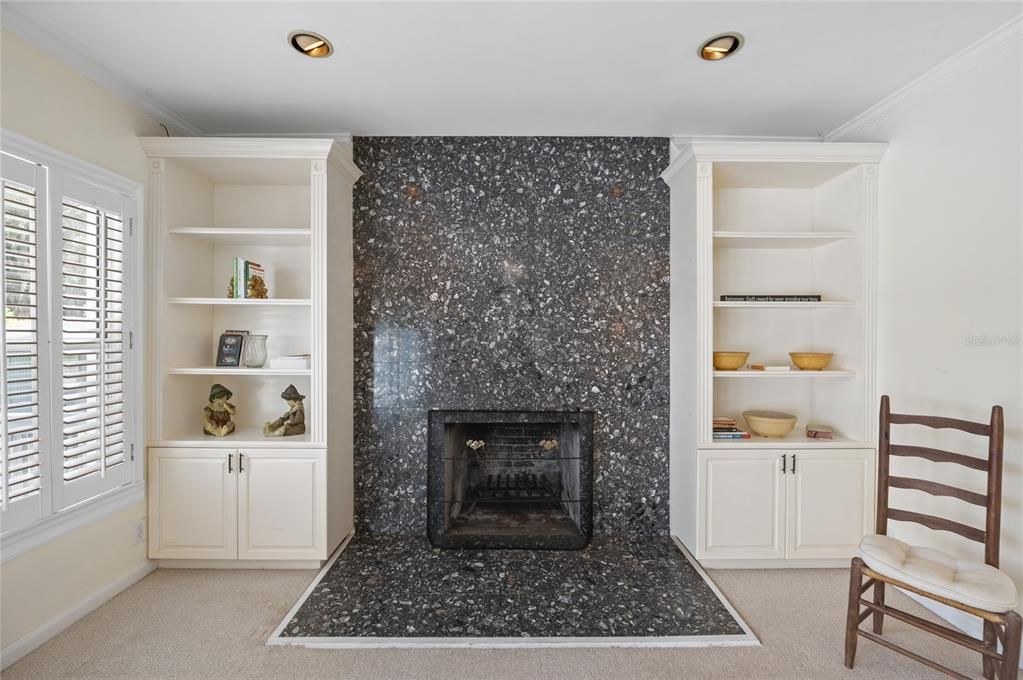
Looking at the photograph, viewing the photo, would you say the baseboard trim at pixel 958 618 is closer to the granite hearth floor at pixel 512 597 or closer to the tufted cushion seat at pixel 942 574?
the tufted cushion seat at pixel 942 574

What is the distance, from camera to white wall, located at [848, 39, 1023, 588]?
6.59 feet

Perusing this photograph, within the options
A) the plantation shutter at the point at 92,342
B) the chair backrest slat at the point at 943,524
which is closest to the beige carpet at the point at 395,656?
the chair backrest slat at the point at 943,524

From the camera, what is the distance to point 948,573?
1789mm

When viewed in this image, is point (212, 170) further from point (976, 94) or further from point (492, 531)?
point (976, 94)

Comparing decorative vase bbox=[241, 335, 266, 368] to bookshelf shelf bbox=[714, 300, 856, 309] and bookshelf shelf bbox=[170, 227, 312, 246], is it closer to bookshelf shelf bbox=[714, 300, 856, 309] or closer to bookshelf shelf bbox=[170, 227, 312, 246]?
bookshelf shelf bbox=[170, 227, 312, 246]

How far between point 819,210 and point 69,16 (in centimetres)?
390

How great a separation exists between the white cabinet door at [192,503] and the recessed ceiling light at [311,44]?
2.06 m

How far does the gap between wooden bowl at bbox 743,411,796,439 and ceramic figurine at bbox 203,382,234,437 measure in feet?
10.1

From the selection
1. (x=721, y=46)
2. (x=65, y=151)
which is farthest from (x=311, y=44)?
(x=721, y=46)

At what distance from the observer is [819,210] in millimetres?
3051

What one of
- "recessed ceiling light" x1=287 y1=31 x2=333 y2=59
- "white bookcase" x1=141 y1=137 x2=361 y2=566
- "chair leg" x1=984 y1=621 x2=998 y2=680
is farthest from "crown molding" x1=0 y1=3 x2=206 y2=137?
"chair leg" x1=984 y1=621 x2=998 y2=680

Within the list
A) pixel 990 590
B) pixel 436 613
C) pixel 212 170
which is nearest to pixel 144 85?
pixel 212 170

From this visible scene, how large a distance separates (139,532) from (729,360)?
11.1ft

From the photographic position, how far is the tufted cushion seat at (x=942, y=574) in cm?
165
